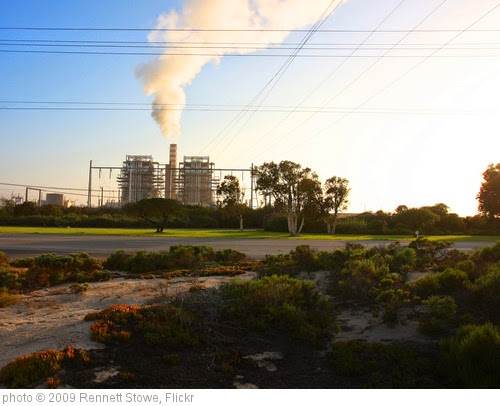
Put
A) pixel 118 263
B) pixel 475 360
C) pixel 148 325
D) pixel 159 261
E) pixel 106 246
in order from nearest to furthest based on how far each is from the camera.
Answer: pixel 475 360 → pixel 148 325 → pixel 159 261 → pixel 118 263 → pixel 106 246

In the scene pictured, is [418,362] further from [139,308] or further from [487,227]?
[487,227]

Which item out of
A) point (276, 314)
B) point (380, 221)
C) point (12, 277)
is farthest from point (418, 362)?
point (380, 221)

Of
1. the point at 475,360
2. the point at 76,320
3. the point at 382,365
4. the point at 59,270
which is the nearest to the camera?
the point at 475,360

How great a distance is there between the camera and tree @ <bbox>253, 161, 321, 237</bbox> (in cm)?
4959

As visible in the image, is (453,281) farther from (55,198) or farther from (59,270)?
(55,198)

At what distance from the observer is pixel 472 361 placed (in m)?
6.09

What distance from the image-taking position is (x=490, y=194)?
59562 mm

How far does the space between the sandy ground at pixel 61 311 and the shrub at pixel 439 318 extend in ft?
16.4

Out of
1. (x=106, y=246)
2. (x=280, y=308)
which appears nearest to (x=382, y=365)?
(x=280, y=308)

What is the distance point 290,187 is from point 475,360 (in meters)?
44.3

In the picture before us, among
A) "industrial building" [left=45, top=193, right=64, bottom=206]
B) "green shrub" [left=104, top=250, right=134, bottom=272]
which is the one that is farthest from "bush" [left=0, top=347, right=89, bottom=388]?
"industrial building" [left=45, top=193, right=64, bottom=206]

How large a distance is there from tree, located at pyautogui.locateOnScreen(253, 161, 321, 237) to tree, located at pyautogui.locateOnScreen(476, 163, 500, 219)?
82.4 ft

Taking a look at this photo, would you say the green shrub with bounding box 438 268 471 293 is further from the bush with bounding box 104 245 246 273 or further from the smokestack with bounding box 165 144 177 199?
the smokestack with bounding box 165 144 177 199

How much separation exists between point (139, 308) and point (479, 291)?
6.54 meters
